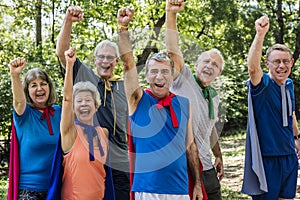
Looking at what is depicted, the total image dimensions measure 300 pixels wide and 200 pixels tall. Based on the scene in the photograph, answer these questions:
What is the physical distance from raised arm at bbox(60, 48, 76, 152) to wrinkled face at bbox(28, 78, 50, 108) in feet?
1.18

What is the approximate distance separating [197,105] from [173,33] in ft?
1.99

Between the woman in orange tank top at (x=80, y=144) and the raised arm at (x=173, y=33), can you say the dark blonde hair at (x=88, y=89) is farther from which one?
the raised arm at (x=173, y=33)

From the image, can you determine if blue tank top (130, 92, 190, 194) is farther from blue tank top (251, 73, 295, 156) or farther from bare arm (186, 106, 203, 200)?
blue tank top (251, 73, 295, 156)

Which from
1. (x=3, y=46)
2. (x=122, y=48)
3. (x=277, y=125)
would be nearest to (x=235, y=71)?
(x=3, y=46)

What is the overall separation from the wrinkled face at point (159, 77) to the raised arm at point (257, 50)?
3.04 ft

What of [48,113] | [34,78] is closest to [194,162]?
[48,113]

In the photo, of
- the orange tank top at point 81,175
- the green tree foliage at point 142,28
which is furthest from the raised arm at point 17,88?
the green tree foliage at point 142,28

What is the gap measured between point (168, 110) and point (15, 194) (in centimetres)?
128

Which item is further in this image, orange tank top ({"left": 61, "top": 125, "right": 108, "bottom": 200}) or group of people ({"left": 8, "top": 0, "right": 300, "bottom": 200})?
orange tank top ({"left": 61, "top": 125, "right": 108, "bottom": 200})

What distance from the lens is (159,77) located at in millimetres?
3193

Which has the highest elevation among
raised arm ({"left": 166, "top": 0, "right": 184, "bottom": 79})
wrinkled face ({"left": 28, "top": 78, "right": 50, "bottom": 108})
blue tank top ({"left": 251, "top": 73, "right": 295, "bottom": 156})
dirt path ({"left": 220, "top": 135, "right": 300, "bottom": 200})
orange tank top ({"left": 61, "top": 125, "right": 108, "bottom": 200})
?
raised arm ({"left": 166, "top": 0, "right": 184, "bottom": 79})

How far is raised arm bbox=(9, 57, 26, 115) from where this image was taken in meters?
3.45

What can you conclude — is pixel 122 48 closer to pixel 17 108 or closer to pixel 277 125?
pixel 17 108

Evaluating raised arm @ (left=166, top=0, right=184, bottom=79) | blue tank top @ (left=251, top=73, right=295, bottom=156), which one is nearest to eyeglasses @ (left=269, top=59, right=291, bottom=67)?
blue tank top @ (left=251, top=73, right=295, bottom=156)
